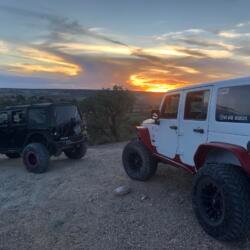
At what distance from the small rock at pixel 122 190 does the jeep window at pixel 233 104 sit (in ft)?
8.71

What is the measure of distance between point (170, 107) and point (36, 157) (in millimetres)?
4376

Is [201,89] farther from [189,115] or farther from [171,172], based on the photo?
[171,172]

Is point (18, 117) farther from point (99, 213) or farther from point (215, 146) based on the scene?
point (215, 146)

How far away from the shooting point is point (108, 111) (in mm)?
29797

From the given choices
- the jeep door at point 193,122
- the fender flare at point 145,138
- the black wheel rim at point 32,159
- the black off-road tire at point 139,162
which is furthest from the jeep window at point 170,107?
the black wheel rim at point 32,159

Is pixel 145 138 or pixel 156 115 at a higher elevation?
pixel 156 115

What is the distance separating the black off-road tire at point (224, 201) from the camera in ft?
15.0

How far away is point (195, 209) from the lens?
5.35 m

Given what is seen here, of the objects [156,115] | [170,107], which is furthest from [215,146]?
[156,115]

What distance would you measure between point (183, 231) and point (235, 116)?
187cm

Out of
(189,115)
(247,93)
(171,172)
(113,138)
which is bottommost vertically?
(113,138)

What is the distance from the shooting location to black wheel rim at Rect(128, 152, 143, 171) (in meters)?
7.82

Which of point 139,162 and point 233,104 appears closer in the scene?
point 233,104

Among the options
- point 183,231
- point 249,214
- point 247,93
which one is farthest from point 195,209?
point 247,93
